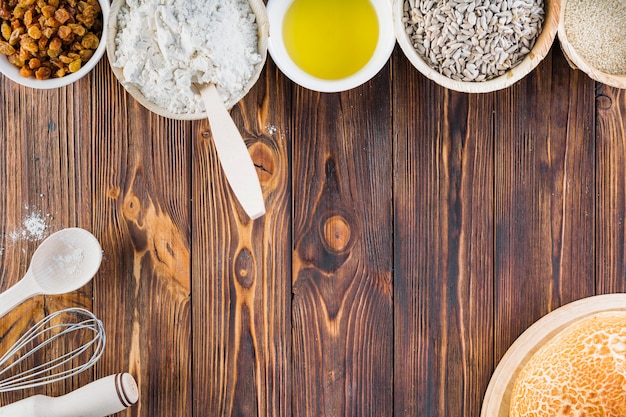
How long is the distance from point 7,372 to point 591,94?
35.8 inches

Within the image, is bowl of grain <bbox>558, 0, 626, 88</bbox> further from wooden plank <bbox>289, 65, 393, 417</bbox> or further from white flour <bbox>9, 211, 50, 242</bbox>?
white flour <bbox>9, 211, 50, 242</bbox>

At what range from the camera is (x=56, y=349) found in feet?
2.76

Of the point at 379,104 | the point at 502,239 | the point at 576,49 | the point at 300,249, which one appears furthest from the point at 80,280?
the point at 576,49

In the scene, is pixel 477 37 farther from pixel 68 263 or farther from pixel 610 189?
pixel 68 263

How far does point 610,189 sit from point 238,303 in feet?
1.80

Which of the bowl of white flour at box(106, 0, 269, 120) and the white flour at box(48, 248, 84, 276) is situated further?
the white flour at box(48, 248, 84, 276)

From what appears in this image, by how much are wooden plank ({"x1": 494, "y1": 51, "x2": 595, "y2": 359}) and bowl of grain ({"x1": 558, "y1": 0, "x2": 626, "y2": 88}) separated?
2.6 inches

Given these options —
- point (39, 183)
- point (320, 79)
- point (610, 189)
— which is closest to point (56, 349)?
point (39, 183)

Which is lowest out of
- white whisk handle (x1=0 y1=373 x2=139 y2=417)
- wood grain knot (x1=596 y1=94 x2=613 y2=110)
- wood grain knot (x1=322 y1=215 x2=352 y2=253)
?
white whisk handle (x1=0 y1=373 x2=139 y2=417)

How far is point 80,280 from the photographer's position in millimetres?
805

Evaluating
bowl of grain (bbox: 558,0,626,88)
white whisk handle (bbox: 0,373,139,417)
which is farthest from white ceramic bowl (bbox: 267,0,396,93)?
white whisk handle (bbox: 0,373,139,417)

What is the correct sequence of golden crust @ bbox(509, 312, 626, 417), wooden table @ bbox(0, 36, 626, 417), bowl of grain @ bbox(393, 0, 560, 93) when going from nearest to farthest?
golden crust @ bbox(509, 312, 626, 417) < bowl of grain @ bbox(393, 0, 560, 93) < wooden table @ bbox(0, 36, 626, 417)

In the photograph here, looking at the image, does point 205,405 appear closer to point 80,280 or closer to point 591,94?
point 80,280

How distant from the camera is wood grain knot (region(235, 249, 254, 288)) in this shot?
84cm
